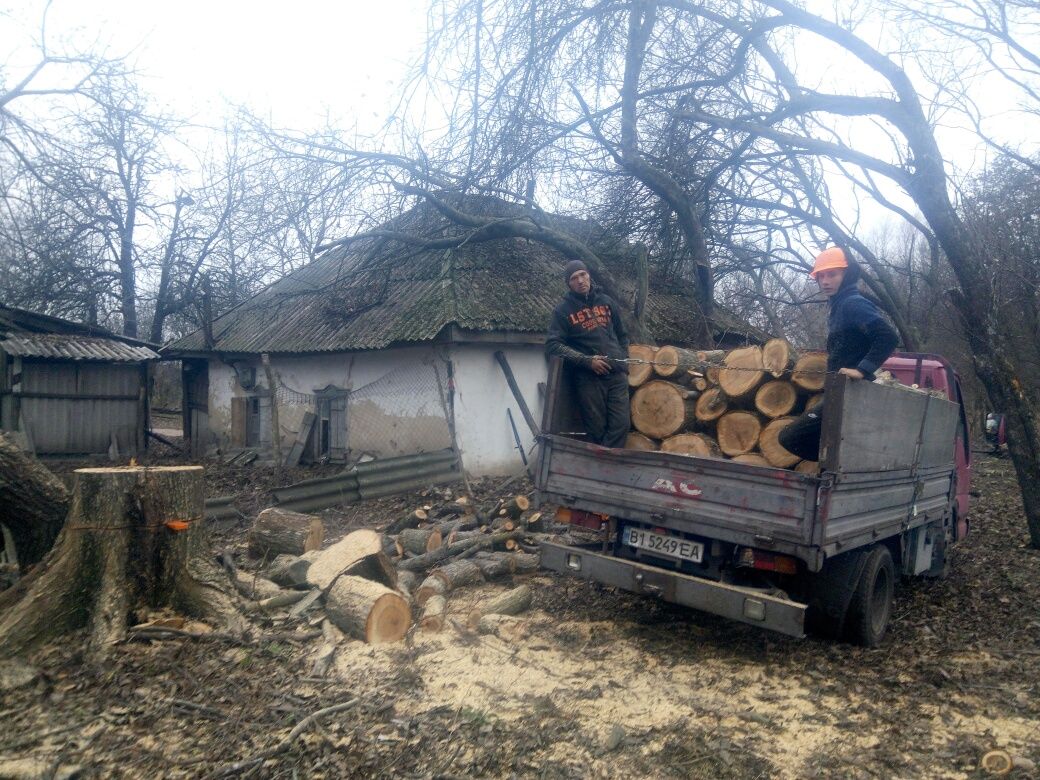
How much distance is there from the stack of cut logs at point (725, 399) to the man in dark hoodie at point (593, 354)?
146 mm

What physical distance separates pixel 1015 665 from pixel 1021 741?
1287 millimetres

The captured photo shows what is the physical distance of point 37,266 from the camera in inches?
755

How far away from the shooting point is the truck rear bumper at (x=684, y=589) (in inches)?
175

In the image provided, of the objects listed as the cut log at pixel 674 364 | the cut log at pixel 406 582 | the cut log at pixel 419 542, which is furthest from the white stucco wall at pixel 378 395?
the cut log at pixel 674 364

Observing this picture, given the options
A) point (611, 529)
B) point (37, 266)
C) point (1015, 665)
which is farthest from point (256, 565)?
point (37, 266)

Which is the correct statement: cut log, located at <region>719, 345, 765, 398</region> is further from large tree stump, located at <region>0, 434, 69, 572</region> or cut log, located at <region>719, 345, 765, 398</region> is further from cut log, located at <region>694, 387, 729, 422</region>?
large tree stump, located at <region>0, 434, 69, 572</region>

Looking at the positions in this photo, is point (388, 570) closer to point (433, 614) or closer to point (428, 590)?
point (428, 590)

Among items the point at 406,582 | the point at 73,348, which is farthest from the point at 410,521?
the point at 73,348

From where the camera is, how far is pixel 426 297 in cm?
1280

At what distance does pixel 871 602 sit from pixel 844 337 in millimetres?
1740

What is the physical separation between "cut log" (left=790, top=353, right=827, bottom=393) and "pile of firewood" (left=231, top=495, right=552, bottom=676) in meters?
2.51

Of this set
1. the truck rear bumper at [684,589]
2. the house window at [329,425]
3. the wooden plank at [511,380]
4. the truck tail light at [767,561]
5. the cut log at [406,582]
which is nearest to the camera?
the truck rear bumper at [684,589]

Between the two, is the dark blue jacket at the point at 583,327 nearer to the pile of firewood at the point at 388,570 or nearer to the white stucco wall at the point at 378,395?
the pile of firewood at the point at 388,570

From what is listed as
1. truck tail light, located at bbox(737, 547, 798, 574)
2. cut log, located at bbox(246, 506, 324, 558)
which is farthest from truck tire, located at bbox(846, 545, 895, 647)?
cut log, located at bbox(246, 506, 324, 558)
